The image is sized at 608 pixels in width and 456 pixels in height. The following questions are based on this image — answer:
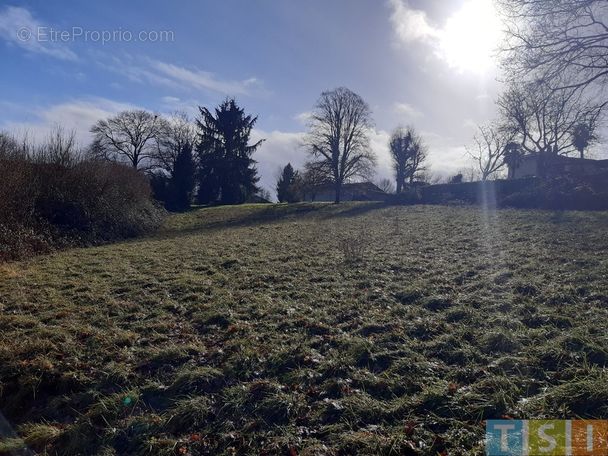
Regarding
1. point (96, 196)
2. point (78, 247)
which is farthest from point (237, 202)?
point (78, 247)

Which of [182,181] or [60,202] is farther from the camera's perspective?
[182,181]

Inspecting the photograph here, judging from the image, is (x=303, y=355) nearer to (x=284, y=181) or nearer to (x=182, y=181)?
(x=182, y=181)

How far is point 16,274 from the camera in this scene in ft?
24.3

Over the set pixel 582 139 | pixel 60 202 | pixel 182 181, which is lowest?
pixel 60 202

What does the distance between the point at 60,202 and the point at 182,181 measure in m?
18.9

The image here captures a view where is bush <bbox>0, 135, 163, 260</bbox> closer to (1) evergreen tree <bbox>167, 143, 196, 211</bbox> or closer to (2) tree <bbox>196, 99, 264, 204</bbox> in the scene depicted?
(1) evergreen tree <bbox>167, 143, 196, 211</bbox>

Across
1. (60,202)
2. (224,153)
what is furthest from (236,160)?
(60,202)

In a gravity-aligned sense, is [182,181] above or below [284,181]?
below

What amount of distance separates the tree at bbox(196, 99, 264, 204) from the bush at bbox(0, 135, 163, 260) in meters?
18.4

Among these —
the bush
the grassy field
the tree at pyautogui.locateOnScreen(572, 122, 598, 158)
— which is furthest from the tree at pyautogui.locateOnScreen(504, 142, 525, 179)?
the bush

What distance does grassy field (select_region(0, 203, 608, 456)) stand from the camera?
2.74m

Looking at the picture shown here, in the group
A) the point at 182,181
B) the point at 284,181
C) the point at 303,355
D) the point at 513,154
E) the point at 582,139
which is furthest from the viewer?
the point at 284,181

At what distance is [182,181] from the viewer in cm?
3080

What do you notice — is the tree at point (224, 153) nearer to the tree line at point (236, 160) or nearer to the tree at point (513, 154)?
the tree line at point (236, 160)
